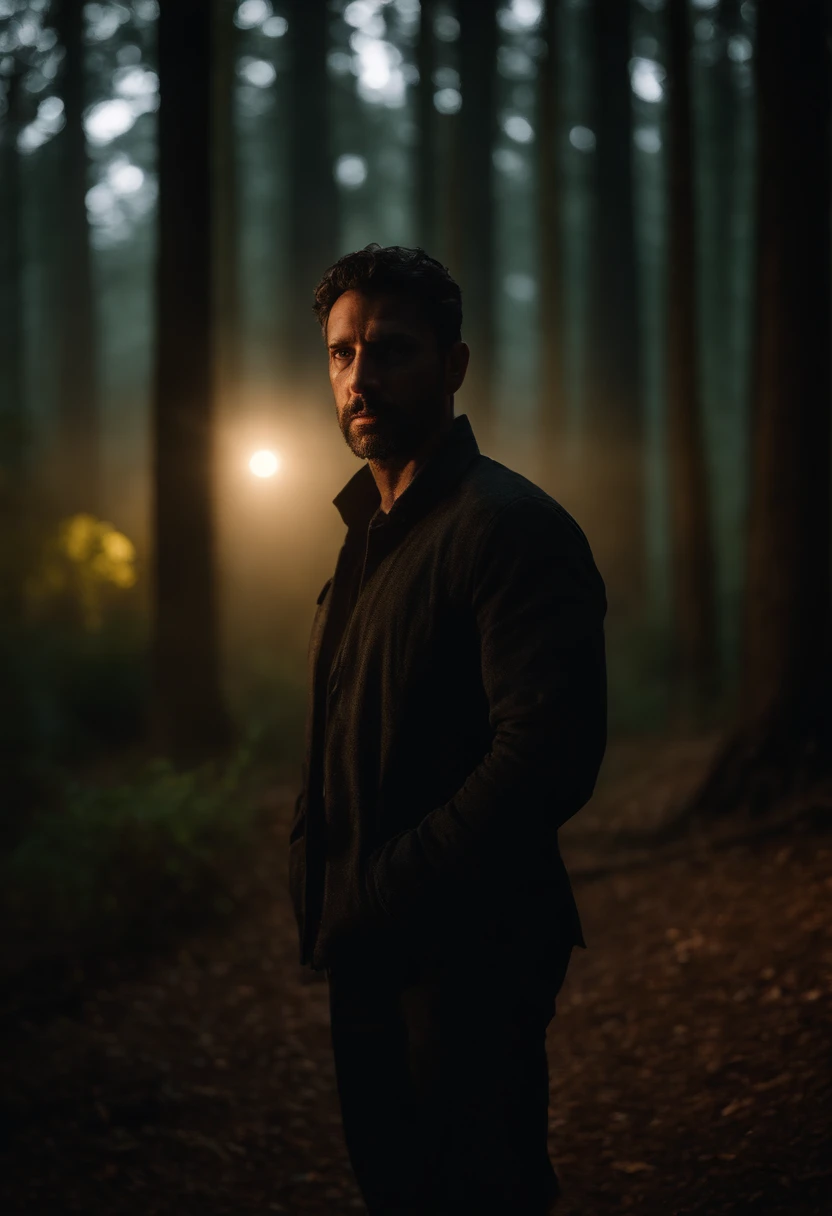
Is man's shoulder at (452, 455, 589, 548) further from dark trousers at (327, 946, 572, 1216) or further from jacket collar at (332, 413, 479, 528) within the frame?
dark trousers at (327, 946, 572, 1216)

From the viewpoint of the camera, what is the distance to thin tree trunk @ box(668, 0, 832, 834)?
6777mm

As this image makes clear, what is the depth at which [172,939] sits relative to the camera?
21.8ft

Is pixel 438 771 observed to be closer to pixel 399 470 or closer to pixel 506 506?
pixel 506 506

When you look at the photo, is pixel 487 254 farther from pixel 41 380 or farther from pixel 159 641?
pixel 41 380

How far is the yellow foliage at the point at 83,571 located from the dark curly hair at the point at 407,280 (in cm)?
1196

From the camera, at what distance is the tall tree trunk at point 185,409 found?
9062mm

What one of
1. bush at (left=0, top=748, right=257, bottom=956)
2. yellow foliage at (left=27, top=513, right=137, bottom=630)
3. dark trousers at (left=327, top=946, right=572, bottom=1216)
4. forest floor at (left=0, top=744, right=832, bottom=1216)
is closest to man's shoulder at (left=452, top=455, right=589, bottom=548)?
dark trousers at (left=327, top=946, right=572, bottom=1216)

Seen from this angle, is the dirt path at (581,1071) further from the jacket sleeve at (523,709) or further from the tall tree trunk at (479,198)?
the tall tree trunk at (479,198)

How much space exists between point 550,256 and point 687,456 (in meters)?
6.51

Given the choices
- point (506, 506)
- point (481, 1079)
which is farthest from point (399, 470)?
point (481, 1079)

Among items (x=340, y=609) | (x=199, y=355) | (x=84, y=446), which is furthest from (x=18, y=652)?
(x=84, y=446)

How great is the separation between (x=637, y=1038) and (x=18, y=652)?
8689mm

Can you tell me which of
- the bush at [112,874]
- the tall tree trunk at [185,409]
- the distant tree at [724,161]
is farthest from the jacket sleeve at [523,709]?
the distant tree at [724,161]

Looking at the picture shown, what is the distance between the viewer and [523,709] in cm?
216
